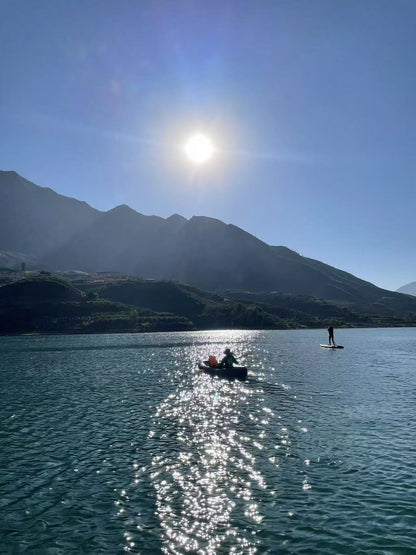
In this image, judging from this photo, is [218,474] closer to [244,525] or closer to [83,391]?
[244,525]

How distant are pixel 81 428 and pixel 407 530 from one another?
27.5 meters

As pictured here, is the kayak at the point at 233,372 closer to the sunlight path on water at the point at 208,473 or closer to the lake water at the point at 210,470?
the lake water at the point at 210,470

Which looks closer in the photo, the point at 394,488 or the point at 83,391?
the point at 394,488

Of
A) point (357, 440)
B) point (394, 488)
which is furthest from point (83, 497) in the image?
point (357, 440)

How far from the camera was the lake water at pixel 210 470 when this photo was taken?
1892 centimetres

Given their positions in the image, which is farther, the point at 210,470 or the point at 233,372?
the point at 233,372

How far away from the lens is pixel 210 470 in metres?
26.9

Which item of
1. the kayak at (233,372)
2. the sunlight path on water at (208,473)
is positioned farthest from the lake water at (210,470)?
the kayak at (233,372)

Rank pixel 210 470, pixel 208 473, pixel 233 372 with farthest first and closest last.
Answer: pixel 233 372 → pixel 210 470 → pixel 208 473

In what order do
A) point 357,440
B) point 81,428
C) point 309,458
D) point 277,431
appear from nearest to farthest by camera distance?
point 309,458
point 357,440
point 277,431
point 81,428

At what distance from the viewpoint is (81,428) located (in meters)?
38.2

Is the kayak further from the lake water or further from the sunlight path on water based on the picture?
the sunlight path on water

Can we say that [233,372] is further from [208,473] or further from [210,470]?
[208,473]

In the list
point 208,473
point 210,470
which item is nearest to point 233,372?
point 210,470
